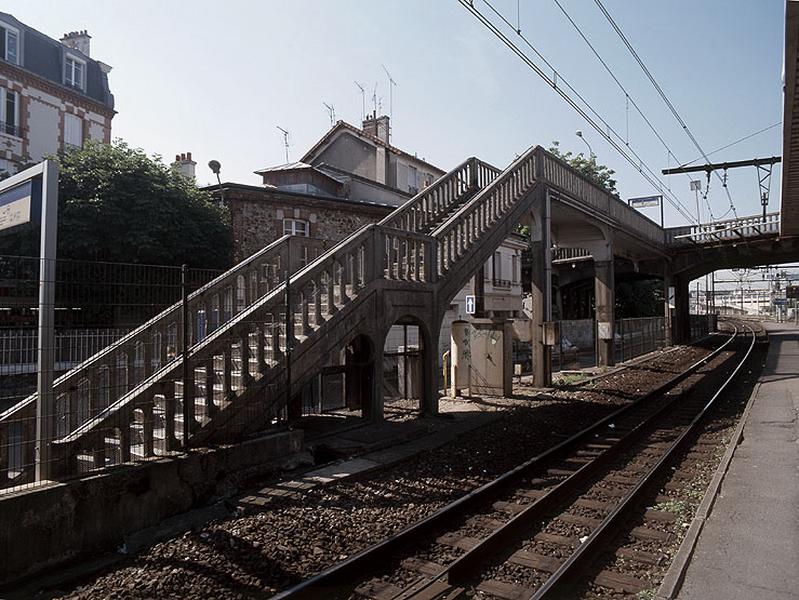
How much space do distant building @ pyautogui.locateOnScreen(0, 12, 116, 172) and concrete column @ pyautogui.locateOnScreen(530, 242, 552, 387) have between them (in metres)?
21.5

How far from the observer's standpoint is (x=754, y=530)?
559 centimetres

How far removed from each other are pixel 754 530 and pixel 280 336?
6.37 meters

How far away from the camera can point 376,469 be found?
26.2 ft

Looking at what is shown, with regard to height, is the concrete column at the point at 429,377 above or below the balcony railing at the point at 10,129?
below

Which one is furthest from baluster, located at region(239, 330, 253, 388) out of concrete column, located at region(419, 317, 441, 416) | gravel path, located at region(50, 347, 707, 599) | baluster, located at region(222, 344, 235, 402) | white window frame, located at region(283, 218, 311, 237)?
white window frame, located at region(283, 218, 311, 237)

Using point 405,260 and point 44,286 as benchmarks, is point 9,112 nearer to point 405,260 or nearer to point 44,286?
point 405,260

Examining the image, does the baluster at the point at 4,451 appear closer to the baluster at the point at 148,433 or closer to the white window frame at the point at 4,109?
the baluster at the point at 148,433

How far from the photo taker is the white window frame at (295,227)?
23.7 meters

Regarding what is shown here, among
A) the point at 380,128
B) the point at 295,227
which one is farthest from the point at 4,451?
the point at 380,128

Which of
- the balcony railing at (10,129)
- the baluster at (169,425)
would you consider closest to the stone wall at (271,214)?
the balcony railing at (10,129)

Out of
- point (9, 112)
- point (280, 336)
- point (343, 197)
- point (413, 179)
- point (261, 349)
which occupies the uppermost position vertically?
point (9, 112)

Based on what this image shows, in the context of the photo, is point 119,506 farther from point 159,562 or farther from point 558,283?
point 558,283

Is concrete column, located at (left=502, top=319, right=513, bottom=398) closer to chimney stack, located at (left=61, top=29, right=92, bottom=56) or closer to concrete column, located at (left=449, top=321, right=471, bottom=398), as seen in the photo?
concrete column, located at (left=449, top=321, right=471, bottom=398)

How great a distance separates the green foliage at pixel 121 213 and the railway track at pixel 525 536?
1503cm
